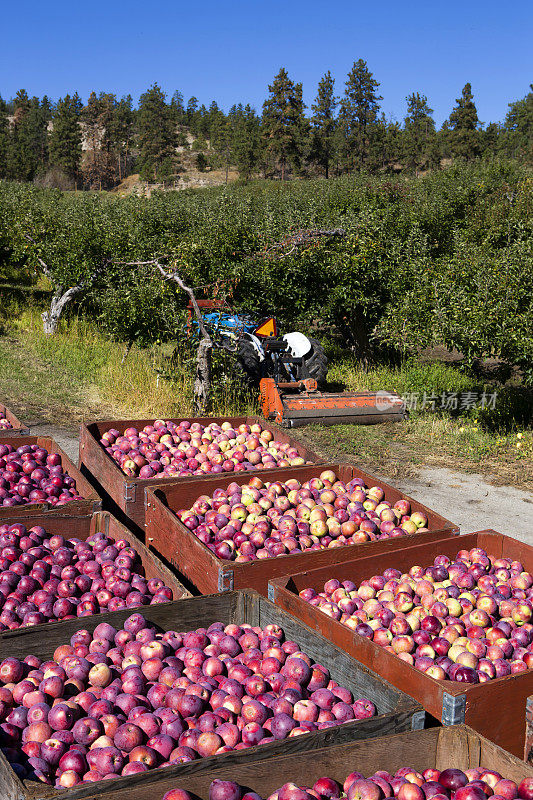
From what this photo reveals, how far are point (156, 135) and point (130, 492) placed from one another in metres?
77.7

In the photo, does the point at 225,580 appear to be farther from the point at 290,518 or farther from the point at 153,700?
the point at 153,700

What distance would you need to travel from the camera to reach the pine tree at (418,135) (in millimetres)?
60500

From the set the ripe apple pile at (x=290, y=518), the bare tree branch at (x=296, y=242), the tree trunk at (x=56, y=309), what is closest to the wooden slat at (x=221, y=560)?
the ripe apple pile at (x=290, y=518)

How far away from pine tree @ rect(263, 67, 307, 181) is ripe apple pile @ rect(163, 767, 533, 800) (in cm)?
6153

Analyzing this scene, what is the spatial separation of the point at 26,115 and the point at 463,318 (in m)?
90.8

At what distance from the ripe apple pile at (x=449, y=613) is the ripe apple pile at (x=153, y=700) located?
465 millimetres

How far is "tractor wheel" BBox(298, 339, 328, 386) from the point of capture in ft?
34.1

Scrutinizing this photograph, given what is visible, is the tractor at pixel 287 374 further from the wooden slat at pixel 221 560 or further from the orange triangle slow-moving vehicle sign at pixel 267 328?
the wooden slat at pixel 221 560

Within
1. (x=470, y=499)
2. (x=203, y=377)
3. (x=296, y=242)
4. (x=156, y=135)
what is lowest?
(x=470, y=499)

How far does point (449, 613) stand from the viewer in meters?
3.41

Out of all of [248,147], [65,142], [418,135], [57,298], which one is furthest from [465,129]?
[57,298]

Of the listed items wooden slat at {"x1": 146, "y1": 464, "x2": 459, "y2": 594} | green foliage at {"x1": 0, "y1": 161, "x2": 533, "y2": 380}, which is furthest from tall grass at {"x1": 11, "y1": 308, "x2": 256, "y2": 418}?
wooden slat at {"x1": 146, "y1": 464, "x2": 459, "y2": 594}

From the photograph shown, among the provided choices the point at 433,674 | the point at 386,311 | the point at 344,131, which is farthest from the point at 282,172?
the point at 433,674

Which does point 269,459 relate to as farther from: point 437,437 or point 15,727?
point 437,437
